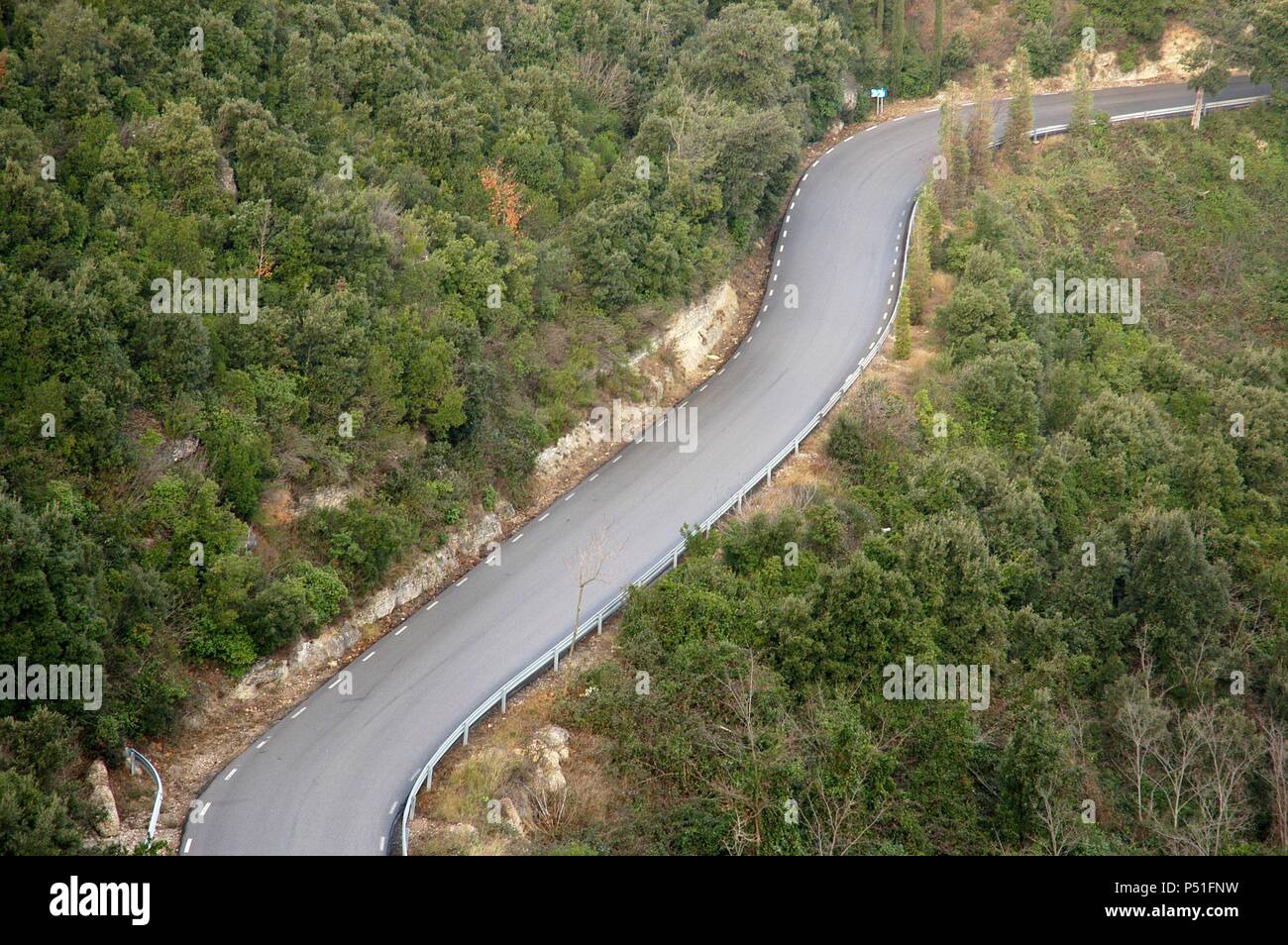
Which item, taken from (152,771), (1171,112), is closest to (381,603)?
(152,771)

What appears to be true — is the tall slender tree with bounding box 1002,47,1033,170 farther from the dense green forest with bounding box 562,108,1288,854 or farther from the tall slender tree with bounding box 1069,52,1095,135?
the dense green forest with bounding box 562,108,1288,854

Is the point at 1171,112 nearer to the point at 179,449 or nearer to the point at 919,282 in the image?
the point at 919,282

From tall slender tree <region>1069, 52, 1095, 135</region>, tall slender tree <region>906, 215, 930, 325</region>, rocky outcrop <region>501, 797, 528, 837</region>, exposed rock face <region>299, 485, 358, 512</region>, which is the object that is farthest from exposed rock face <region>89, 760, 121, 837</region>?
tall slender tree <region>1069, 52, 1095, 135</region>

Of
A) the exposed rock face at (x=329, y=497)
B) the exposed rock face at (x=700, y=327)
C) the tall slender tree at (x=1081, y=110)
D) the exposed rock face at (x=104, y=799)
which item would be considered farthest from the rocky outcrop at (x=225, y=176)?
the tall slender tree at (x=1081, y=110)

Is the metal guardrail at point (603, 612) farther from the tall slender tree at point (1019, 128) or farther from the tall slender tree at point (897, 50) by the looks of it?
the tall slender tree at point (897, 50)

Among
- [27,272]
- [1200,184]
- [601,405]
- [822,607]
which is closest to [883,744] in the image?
[822,607]
